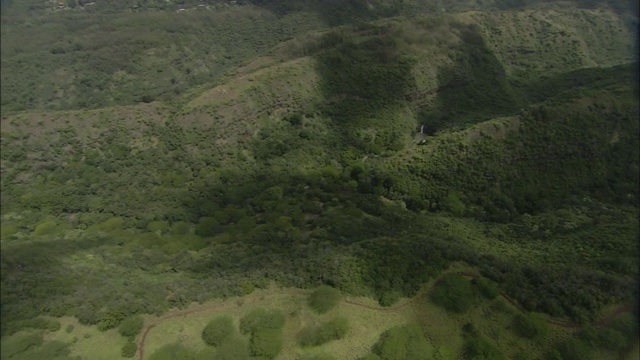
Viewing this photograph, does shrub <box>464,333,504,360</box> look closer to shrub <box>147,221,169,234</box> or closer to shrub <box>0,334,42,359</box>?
shrub <box>0,334,42,359</box>

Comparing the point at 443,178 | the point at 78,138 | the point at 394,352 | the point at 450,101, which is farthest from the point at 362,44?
the point at 394,352

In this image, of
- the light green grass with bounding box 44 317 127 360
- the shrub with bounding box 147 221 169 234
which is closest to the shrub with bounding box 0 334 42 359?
the light green grass with bounding box 44 317 127 360

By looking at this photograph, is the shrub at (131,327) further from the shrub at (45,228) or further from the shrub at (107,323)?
the shrub at (45,228)

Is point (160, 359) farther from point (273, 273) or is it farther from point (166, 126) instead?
point (166, 126)

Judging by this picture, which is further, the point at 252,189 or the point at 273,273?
the point at 252,189

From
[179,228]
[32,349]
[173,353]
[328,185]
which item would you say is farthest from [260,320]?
[328,185]

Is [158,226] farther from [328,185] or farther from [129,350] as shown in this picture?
[129,350]
